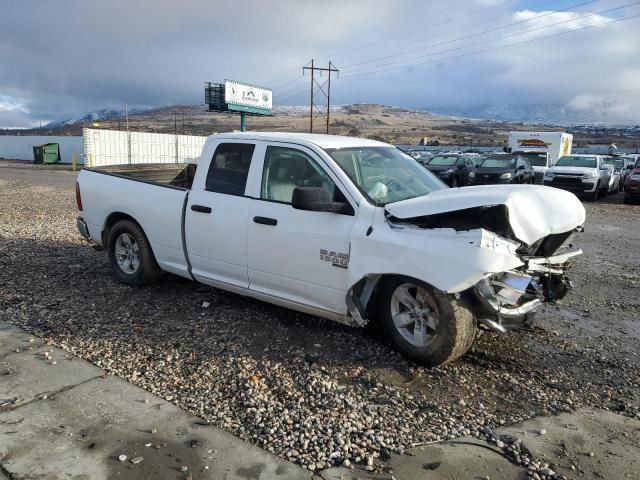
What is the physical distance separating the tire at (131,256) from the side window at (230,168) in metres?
1.31

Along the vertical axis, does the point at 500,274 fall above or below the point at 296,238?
below

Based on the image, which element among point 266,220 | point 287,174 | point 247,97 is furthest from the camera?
point 247,97

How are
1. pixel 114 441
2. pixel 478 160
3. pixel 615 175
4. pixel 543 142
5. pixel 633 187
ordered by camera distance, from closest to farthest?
pixel 114 441, pixel 633 187, pixel 615 175, pixel 478 160, pixel 543 142

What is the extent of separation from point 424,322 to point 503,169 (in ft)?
61.9

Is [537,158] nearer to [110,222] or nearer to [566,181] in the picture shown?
[566,181]

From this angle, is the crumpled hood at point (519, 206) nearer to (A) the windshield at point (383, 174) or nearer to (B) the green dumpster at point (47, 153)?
(A) the windshield at point (383, 174)

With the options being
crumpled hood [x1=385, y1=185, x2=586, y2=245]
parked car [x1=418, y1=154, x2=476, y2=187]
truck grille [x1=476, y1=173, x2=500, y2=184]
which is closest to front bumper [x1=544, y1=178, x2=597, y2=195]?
truck grille [x1=476, y1=173, x2=500, y2=184]

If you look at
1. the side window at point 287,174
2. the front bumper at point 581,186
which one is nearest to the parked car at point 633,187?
the front bumper at point 581,186

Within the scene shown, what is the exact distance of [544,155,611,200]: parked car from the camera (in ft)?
67.8

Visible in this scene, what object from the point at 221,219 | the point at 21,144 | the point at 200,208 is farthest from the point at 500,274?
the point at 21,144

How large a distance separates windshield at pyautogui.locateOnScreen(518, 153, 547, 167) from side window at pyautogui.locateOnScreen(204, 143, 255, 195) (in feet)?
76.6

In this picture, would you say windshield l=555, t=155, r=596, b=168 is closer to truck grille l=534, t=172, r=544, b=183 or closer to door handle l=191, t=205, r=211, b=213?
truck grille l=534, t=172, r=544, b=183

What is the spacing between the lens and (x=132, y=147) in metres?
32.9

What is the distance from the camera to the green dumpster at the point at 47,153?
40562 millimetres
